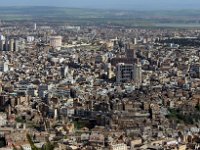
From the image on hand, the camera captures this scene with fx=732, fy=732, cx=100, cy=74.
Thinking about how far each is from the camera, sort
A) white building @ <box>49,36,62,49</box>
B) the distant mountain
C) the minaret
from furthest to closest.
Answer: the distant mountain → white building @ <box>49,36,62,49</box> → the minaret

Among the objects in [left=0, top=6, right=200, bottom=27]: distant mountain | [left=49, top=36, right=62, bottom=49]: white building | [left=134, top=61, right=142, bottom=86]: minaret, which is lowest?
[left=0, top=6, right=200, bottom=27]: distant mountain

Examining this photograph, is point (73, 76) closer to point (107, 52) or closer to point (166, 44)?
point (107, 52)

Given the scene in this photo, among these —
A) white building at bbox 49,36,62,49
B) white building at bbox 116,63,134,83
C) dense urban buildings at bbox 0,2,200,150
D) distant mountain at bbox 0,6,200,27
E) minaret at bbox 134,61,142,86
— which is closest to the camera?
dense urban buildings at bbox 0,2,200,150

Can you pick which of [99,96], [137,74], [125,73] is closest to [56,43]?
[125,73]

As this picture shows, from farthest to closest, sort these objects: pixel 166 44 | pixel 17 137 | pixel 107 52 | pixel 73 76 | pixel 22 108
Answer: pixel 166 44
pixel 107 52
pixel 73 76
pixel 22 108
pixel 17 137

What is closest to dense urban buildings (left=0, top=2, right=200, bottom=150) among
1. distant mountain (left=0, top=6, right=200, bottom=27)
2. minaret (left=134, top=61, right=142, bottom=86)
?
minaret (left=134, top=61, right=142, bottom=86)

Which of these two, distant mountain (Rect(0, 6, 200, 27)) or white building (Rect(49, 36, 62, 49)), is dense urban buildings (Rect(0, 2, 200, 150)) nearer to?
white building (Rect(49, 36, 62, 49))

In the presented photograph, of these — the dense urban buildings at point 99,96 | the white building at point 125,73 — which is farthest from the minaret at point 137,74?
the white building at point 125,73

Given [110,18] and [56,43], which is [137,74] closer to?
[56,43]

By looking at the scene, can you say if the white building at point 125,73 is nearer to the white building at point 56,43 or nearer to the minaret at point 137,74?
the minaret at point 137,74

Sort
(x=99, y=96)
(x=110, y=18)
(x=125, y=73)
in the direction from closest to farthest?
(x=99, y=96), (x=125, y=73), (x=110, y=18)

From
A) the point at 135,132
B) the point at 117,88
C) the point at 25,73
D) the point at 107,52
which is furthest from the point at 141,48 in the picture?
the point at 135,132
